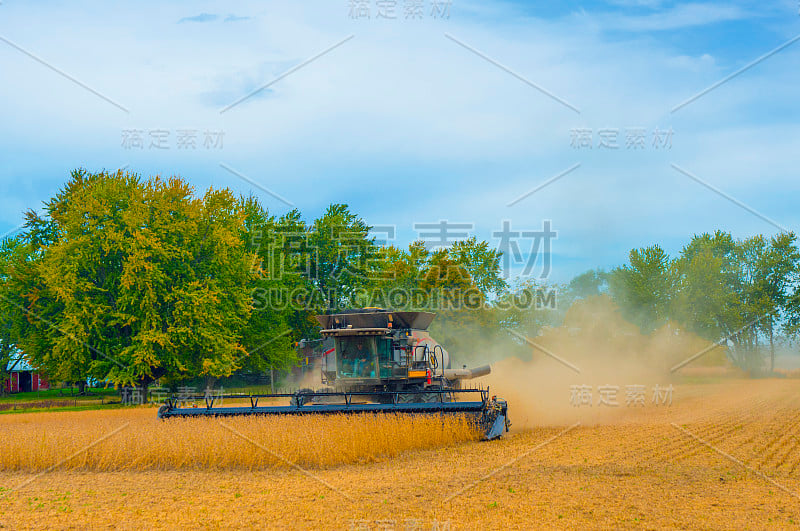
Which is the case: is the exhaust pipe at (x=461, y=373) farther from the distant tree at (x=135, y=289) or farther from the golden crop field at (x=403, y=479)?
the distant tree at (x=135, y=289)

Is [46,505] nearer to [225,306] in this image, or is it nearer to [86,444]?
[86,444]

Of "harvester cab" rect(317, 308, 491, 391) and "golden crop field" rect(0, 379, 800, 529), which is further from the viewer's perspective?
"harvester cab" rect(317, 308, 491, 391)

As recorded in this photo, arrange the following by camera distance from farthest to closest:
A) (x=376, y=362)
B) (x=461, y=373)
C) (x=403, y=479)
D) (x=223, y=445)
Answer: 1. (x=461, y=373)
2. (x=376, y=362)
3. (x=223, y=445)
4. (x=403, y=479)

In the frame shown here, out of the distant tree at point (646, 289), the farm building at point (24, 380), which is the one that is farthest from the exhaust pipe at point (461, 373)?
the farm building at point (24, 380)

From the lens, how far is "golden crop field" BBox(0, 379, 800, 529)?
9.78m

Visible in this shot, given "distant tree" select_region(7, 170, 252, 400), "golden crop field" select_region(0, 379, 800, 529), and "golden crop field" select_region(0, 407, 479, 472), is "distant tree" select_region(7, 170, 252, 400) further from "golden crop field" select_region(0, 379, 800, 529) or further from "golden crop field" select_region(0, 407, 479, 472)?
"golden crop field" select_region(0, 407, 479, 472)

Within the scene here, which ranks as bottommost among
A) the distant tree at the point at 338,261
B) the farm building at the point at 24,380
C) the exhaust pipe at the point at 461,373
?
the farm building at the point at 24,380

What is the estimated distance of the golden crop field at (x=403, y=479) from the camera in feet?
32.1

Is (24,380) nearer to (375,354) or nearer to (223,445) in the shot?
(375,354)

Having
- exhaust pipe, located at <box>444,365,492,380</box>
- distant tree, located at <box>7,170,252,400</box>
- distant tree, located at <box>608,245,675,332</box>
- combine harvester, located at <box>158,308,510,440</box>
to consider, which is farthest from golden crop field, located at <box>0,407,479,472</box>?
distant tree, located at <box>608,245,675,332</box>

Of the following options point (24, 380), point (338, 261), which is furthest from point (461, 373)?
point (24, 380)

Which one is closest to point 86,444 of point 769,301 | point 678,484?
point 678,484

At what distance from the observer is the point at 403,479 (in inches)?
498

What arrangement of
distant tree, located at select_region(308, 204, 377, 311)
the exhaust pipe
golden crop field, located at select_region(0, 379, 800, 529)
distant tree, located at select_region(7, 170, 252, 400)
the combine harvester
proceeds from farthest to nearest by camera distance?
distant tree, located at select_region(308, 204, 377, 311) → distant tree, located at select_region(7, 170, 252, 400) → the exhaust pipe → the combine harvester → golden crop field, located at select_region(0, 379, 800, 529)
